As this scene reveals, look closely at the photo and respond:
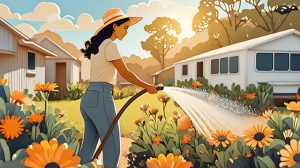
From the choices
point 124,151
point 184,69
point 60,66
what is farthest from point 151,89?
point 184,69

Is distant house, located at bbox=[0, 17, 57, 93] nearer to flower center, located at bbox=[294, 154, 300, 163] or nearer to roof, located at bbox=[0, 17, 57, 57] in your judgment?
roof, located at bbox=[0, 17, 57, 57]

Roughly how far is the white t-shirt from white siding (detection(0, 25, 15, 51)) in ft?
42.7

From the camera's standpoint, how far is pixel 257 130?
3.02 meters

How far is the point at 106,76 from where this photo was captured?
3.76m

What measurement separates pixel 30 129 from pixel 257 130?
65.7 inches

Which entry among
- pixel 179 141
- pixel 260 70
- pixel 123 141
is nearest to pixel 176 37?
pixel 260 70

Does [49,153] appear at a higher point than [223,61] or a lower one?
lower

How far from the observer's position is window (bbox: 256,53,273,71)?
16980 mm

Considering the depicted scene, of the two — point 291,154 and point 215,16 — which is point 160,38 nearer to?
point 215,16

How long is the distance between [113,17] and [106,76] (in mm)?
538

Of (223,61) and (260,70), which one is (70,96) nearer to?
(223,61)

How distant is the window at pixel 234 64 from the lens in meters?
17.5

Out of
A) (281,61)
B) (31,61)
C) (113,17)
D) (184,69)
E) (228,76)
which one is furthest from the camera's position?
(184,69)

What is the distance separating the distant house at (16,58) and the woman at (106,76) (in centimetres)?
1275
